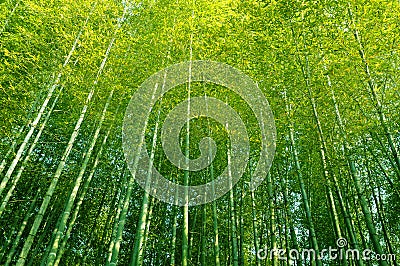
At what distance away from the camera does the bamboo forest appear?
365 cm

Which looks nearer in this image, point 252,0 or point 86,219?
point 252,0

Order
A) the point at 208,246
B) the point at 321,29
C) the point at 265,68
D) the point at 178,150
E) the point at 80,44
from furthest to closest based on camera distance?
the point at 208,246, the point at 178,150, the point at 265,68, the point at 80,44, the point at 321,29

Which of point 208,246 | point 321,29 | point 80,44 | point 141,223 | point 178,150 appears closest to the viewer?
point 141,223

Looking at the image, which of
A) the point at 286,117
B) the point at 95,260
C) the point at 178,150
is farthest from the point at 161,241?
the point at 286,117

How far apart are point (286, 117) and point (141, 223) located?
246 cm

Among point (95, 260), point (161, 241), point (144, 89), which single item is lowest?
point (95, 260)

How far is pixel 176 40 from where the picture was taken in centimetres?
499

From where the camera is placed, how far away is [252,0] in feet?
15.2

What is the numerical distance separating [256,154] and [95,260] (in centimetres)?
392

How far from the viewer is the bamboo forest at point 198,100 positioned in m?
3.65

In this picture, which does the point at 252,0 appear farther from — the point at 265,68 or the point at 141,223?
Result: the point at 141,223

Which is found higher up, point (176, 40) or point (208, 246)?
point (176, 40)

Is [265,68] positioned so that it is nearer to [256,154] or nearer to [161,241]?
[256,154]

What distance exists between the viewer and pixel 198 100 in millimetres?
5156
